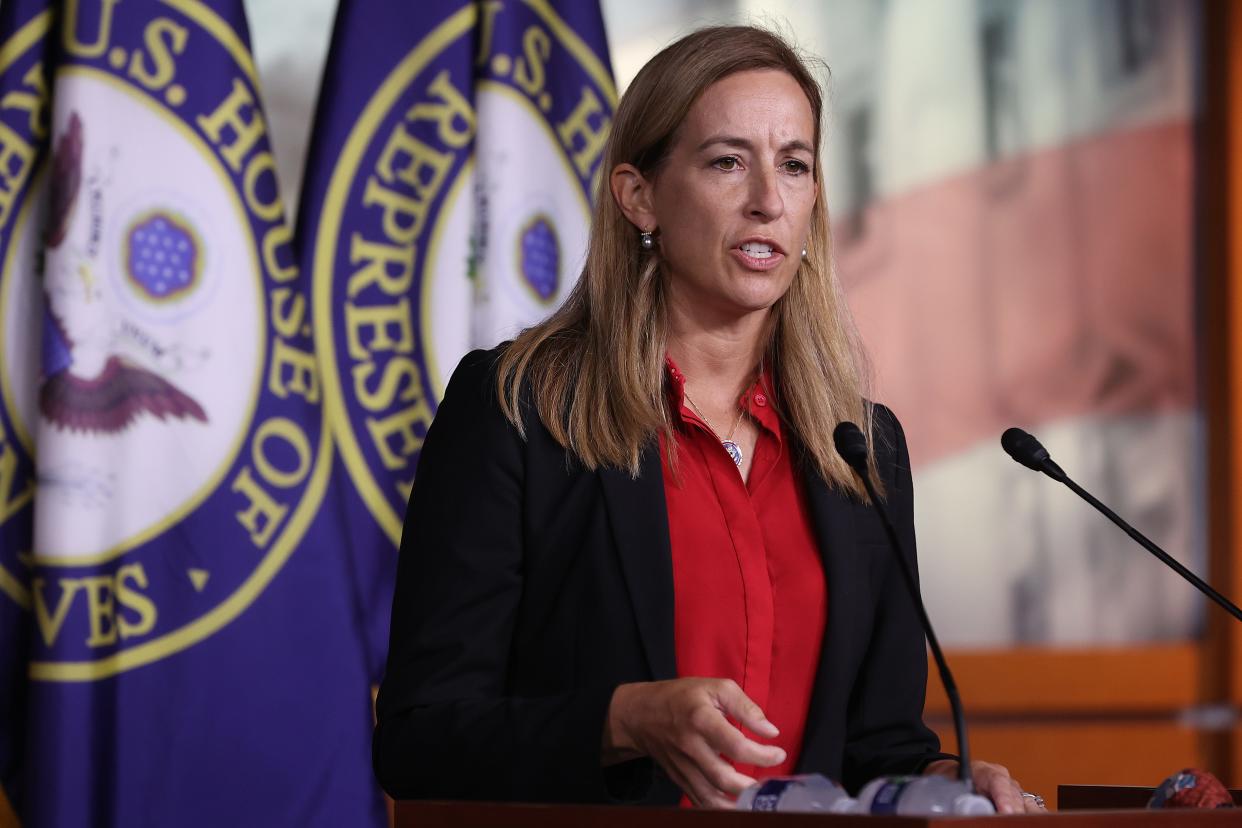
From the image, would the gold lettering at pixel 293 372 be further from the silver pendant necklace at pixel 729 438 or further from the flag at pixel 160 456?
the silver pendant necklace at pixel 729 438

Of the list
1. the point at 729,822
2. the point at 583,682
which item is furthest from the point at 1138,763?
the point at 729,822

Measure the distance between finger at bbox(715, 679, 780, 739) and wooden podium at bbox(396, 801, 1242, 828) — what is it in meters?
0.12

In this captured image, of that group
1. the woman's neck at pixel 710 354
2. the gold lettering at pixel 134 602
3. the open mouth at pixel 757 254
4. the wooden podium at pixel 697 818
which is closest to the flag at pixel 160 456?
the gold lettering at pixel 134 602

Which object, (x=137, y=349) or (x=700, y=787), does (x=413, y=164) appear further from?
(x=700, y=787)

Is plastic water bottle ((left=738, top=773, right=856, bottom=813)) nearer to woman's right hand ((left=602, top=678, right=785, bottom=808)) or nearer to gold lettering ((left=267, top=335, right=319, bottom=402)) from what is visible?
woman's right hand ((left=602, top=678, right=785, bottom=808))

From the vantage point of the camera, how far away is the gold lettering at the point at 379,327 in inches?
111

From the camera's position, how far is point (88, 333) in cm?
247

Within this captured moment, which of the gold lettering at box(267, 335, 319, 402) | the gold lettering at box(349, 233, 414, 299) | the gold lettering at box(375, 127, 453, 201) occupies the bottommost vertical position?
the gold lettering at box(267, 335, 319, 402)

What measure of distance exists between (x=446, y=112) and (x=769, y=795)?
211 centimetres

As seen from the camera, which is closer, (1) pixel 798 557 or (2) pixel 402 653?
(2) pixel 402 653

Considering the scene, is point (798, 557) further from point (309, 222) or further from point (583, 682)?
point (309, 222)

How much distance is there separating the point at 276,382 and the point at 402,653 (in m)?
1.26

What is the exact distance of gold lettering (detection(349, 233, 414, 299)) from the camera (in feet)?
9.28

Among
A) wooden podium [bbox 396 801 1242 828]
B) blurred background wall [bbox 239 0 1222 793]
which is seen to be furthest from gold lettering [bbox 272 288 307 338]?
wooden podium [bbox 396 801 1242 828]
